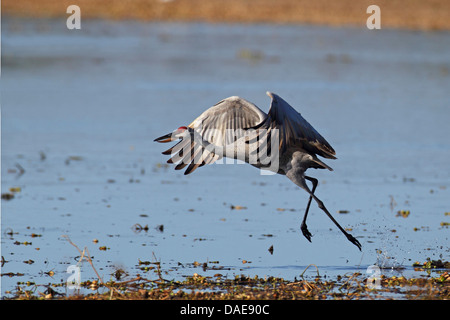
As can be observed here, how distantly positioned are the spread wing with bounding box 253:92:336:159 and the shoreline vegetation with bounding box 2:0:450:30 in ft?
95.9

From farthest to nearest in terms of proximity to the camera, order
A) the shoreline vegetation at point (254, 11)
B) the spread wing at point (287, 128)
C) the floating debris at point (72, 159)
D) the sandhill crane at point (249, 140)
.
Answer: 1. the shoreline vegetation at point (254, 11)
2. the floating debris at point (72, 159)
3. the sandhill crane at point (249, 140)
4. the spread wing at point (287, 128)

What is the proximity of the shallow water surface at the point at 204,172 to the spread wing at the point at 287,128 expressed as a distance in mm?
1133

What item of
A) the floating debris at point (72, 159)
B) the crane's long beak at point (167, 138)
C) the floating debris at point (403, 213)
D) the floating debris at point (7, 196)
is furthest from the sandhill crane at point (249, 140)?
the floating debris at point (72, 159)

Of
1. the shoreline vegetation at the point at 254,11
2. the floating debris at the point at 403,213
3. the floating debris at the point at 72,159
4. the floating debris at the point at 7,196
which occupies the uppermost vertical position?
the shoreline vegetation at the point at 254,11

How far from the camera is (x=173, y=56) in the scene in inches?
1081

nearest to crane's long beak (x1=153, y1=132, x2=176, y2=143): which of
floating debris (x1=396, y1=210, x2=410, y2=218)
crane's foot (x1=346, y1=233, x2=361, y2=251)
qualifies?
crane's foot (x1=346, y1=233, x2=361, y2=251)

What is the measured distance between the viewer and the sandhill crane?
781 cm

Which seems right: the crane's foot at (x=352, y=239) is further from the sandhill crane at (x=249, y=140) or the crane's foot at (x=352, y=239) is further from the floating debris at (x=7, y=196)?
the floating debris at (x=7, y=196)

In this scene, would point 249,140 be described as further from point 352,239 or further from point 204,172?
point 204,172

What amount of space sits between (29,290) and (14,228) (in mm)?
2509

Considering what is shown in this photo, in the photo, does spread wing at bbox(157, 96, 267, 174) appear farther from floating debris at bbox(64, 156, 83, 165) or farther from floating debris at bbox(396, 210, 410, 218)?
floating debris at bbox(64, 156, 83, 165)

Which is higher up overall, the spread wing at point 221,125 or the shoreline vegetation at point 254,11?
the shoreline vegetation at point 254,11

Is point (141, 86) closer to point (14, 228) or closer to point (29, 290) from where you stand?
point (14, 228)

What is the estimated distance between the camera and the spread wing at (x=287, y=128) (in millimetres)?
7492
